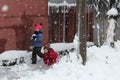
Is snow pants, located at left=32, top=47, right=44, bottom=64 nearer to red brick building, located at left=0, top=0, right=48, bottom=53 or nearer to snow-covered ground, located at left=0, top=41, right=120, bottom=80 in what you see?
snow-covered ground, located at left=0, top=41, right=120, bottom=80

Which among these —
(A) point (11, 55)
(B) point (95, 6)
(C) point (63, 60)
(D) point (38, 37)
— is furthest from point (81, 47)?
(B) point (95, 6)

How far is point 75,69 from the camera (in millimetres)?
10469

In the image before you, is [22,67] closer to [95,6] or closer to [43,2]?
[43,2]

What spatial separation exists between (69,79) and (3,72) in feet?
9.13

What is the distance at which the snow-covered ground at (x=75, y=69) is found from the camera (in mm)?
10125

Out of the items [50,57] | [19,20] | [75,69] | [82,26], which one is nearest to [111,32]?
[50,57]

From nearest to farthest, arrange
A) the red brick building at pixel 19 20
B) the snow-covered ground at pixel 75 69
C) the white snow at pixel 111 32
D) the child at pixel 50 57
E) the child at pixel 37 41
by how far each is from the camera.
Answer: the snow-covered ground at pixel 75 69 → the child at pixel 50 57 → the child at pixel 37 41 → the red brick building at pixel 19 20 → the white snow at pixel 111 32

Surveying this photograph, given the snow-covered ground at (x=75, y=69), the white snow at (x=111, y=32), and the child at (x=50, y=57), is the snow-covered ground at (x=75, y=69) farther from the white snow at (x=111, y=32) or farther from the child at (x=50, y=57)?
the white snow at (x=111, y=32)

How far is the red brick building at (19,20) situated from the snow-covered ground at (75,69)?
2.57 ft

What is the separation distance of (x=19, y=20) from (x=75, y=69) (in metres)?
4.20

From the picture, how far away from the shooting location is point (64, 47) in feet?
50.2

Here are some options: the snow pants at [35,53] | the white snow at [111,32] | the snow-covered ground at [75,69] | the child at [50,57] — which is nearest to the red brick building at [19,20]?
the snow-covered ground at [75,69]

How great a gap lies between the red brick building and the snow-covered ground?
783mm

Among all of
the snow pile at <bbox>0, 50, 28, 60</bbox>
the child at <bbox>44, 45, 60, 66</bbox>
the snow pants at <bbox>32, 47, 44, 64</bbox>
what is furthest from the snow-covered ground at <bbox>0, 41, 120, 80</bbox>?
the child at <bbox>44, 45, 60, 66</bbox>
